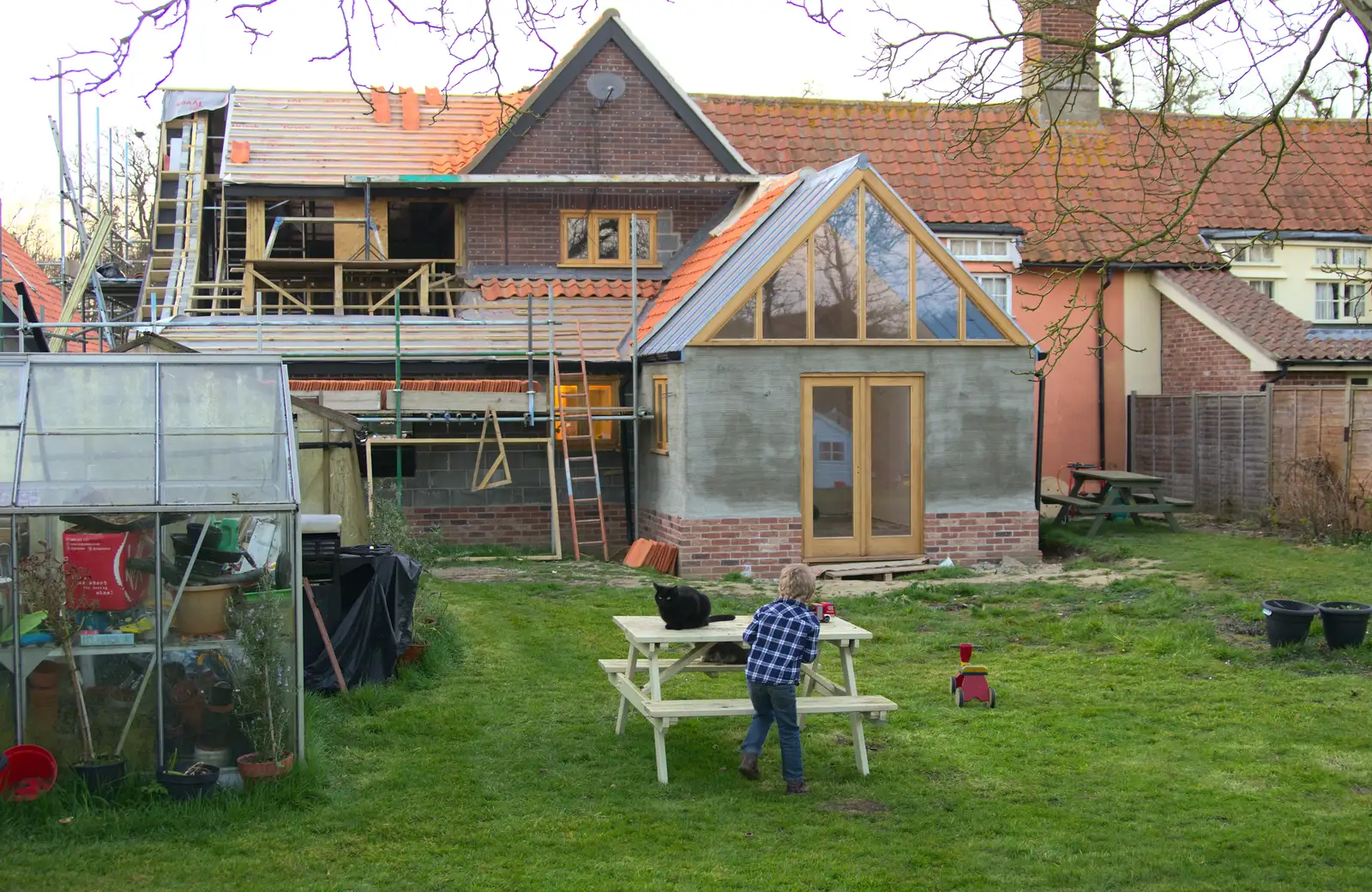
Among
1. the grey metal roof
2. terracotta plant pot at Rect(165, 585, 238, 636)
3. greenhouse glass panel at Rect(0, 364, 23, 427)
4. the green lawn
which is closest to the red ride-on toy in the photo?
the green lawn

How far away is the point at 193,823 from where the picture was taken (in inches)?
277

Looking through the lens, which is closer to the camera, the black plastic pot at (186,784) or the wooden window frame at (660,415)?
the black plastic pot at (186,784)

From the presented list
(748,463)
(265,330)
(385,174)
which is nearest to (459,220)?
(385,174)

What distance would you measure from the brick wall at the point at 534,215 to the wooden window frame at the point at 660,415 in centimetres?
338

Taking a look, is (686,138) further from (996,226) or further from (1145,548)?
(1145,548)

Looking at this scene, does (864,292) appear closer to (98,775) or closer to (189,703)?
(189,703)

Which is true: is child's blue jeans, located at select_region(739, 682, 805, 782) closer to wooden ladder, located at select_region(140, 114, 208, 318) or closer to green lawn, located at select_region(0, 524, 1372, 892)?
green lawn, located at select_region(0, 524, 1372, 892)

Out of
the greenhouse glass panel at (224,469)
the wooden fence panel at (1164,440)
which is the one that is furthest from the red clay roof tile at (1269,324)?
the greenhouse glass panel at (224,469)

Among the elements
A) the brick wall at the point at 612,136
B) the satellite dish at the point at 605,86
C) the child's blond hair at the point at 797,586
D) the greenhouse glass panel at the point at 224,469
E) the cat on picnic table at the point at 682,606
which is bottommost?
the cat on picnic table at the point at 682,606

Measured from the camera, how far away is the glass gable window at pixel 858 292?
17062 millimetres

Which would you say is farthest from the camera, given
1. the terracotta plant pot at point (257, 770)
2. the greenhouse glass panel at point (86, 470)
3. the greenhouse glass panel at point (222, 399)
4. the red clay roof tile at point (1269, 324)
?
the red clay roof tile at point (1269, 324)

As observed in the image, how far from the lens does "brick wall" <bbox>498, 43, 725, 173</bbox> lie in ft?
68.6

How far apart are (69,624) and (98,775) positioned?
0.83 meters

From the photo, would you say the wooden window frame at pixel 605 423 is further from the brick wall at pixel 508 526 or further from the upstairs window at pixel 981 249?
the upstairs window at pixel 981 249
